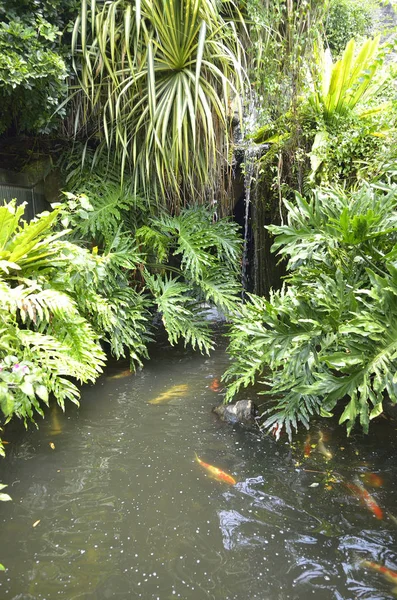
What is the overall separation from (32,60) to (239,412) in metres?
3.36

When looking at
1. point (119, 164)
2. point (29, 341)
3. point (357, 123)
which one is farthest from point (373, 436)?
point (119, 164)

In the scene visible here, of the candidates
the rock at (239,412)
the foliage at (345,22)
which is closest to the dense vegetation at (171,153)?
the rock at (239,412)

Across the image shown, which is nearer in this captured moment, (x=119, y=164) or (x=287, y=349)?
(x=287, y=349)

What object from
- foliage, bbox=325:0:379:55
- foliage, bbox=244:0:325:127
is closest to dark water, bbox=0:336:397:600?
foliage, bbox=244:0:325:127

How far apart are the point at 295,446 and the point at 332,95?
11.3ft

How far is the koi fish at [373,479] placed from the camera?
259cm

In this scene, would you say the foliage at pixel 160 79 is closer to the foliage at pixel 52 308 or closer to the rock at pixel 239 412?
the foliage at pixel 52 308

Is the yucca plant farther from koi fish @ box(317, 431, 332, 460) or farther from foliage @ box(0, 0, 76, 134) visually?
koi fish @ box(317, 431, 332, 460)

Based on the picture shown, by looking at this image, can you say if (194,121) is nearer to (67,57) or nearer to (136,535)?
(67,57)

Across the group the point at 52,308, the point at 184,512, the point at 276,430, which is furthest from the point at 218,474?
the point at 52,308

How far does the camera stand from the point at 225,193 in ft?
17.7

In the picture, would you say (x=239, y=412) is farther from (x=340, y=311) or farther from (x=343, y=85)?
(x=343, y=85)

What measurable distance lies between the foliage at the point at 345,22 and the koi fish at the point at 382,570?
815cm

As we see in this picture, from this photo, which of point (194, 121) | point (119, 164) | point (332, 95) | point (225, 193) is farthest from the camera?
point (225, 193)
